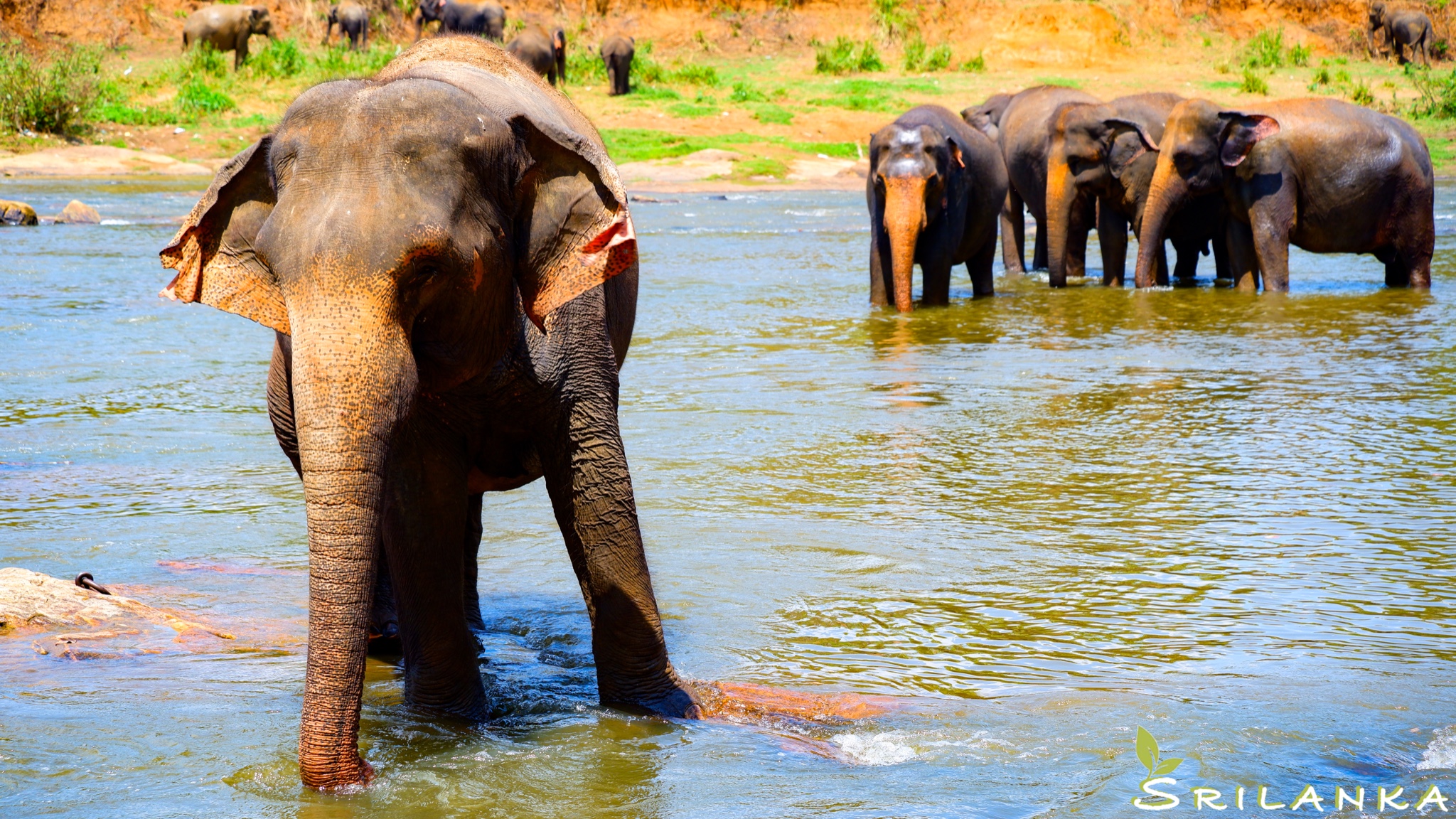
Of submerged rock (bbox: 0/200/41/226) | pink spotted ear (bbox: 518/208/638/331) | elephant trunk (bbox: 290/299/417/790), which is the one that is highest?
pink spotted ear (bbox: 518/208/638/331)

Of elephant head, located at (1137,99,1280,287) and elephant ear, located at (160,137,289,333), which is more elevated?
elephant ear, located at (160,137,289,333)

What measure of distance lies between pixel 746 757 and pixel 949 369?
6.57 metres

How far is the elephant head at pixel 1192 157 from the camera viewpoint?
551 inches

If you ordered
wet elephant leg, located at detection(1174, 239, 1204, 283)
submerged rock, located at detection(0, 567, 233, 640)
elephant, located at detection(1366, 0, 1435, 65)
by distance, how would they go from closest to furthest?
submerged rock, located at detection(0, 567, 233, 640) → wet elephant leg, located at detection(1174, 239, 1204, 283) → elephant, located at detection(1366, 0, 1435, 65)

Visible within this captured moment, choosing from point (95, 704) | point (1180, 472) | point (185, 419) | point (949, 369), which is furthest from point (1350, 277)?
point (95, 704)

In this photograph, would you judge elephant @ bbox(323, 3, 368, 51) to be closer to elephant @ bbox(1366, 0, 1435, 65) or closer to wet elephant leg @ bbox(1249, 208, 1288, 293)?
elephant @ bbox(1366, 0, 1435, 65)

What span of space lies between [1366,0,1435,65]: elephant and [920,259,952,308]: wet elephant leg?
35712mm

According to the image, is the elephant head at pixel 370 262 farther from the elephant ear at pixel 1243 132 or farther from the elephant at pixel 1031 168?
the elephant at pixel 1031 168

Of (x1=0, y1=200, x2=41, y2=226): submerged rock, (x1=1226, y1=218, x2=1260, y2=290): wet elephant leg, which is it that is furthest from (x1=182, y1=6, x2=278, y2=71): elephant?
(x1=1226, y1=218, x2=1260, y2=290): wet elephant leg

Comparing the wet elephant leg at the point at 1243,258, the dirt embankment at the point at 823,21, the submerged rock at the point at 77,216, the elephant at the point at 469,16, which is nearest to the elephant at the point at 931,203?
the wet elephant leg at the point at 1243,258

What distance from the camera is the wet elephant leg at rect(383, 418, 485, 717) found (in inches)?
152

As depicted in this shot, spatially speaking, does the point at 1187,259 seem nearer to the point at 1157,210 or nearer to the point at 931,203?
the point at 1157,210

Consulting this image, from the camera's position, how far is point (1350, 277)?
15969 mm

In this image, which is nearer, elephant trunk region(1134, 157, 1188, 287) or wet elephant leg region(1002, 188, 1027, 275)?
elephant trunk region(1134, 157, 1188, 287)
